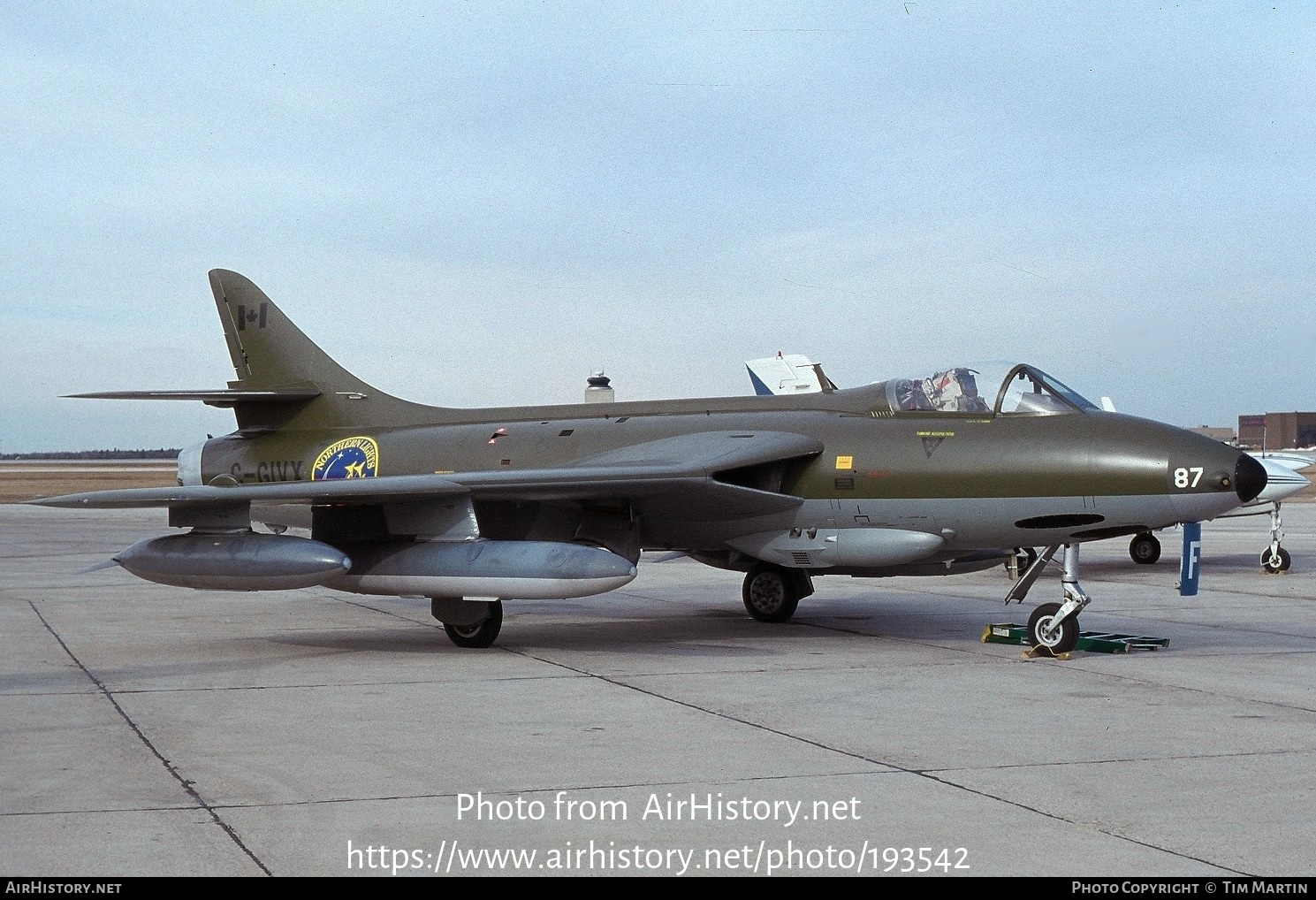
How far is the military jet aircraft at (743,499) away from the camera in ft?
34.1

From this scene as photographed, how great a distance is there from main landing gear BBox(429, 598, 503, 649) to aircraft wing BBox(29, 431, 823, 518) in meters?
0.90

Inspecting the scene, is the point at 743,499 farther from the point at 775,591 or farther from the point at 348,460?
the point at 348,460

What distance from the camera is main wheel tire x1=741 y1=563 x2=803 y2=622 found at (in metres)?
13.3

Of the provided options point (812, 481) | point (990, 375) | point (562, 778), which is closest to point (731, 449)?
point (812, 481)

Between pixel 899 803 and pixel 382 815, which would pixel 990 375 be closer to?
pixel 899 803

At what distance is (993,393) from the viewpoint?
36.6ft

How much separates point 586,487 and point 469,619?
1488mm

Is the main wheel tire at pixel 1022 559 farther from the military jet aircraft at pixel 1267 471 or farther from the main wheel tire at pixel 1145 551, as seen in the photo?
the main wheel tire at pixel 1145 551

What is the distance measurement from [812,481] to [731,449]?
2.47 ft

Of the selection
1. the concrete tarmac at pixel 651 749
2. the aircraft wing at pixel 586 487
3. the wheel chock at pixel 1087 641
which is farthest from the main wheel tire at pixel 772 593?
the wheel chock at pixel 1087 641

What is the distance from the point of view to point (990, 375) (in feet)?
36.9

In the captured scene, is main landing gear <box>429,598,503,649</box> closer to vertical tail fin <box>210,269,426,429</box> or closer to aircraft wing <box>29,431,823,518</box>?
aircraft wing <box>29,431,823,518</box>

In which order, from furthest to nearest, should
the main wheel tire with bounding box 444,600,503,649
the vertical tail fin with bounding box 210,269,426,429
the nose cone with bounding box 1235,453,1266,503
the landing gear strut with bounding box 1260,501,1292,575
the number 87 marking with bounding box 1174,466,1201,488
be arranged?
the landing gear strut with bounding box 1260,501,1292,575 → the vertical tail fin with bounding box 210,269,426,429 → the main wheel tire with bounding box 444,600,503,649 → the number 87 marking with bounding box 1174,466,1201,488 → the nose cone with bounding box 1235,453,1266,503

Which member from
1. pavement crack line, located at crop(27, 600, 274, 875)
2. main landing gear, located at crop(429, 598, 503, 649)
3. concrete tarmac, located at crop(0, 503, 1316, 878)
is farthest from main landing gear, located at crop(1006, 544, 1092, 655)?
pavement crack line, located at crop(27, 600, 274, 875)
